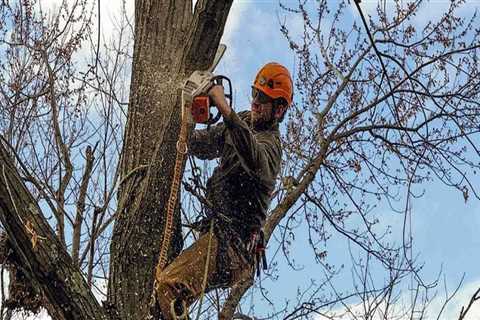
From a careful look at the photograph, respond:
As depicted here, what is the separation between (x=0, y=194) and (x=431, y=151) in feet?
11.5

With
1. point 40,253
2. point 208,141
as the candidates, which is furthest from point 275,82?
point 40,253

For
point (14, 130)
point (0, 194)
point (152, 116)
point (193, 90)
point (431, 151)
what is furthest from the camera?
point (14, 130)

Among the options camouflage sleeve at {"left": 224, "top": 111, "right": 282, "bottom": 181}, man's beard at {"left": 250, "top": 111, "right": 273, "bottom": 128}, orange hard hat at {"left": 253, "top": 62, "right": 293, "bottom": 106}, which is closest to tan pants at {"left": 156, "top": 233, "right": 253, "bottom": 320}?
camouflage sleeve at {"left": 224, "top": 111, "right": 282, "bottom": 181}

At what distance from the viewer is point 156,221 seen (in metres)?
3.29

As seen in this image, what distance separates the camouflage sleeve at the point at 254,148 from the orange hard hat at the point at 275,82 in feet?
0.76

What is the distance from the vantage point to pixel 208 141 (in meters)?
3.82

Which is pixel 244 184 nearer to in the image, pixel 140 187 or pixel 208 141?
pixel 208 141

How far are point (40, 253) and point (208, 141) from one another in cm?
127

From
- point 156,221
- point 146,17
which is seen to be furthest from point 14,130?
point 156,221

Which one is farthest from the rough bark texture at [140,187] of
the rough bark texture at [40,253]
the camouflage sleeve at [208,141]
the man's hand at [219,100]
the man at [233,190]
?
the camouflage sleeve at [208,141]

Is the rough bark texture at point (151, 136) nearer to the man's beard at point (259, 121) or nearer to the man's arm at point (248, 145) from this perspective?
the man's arm at point (248, 145)

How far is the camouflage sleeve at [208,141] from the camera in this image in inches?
150

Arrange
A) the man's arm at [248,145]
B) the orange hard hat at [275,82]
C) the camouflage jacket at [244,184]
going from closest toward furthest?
the man's arm at [248,145] → the camouflage jacket at [244,184] → the orange hard hat at [275,82]

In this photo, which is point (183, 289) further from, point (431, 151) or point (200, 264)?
point (431, 151)
